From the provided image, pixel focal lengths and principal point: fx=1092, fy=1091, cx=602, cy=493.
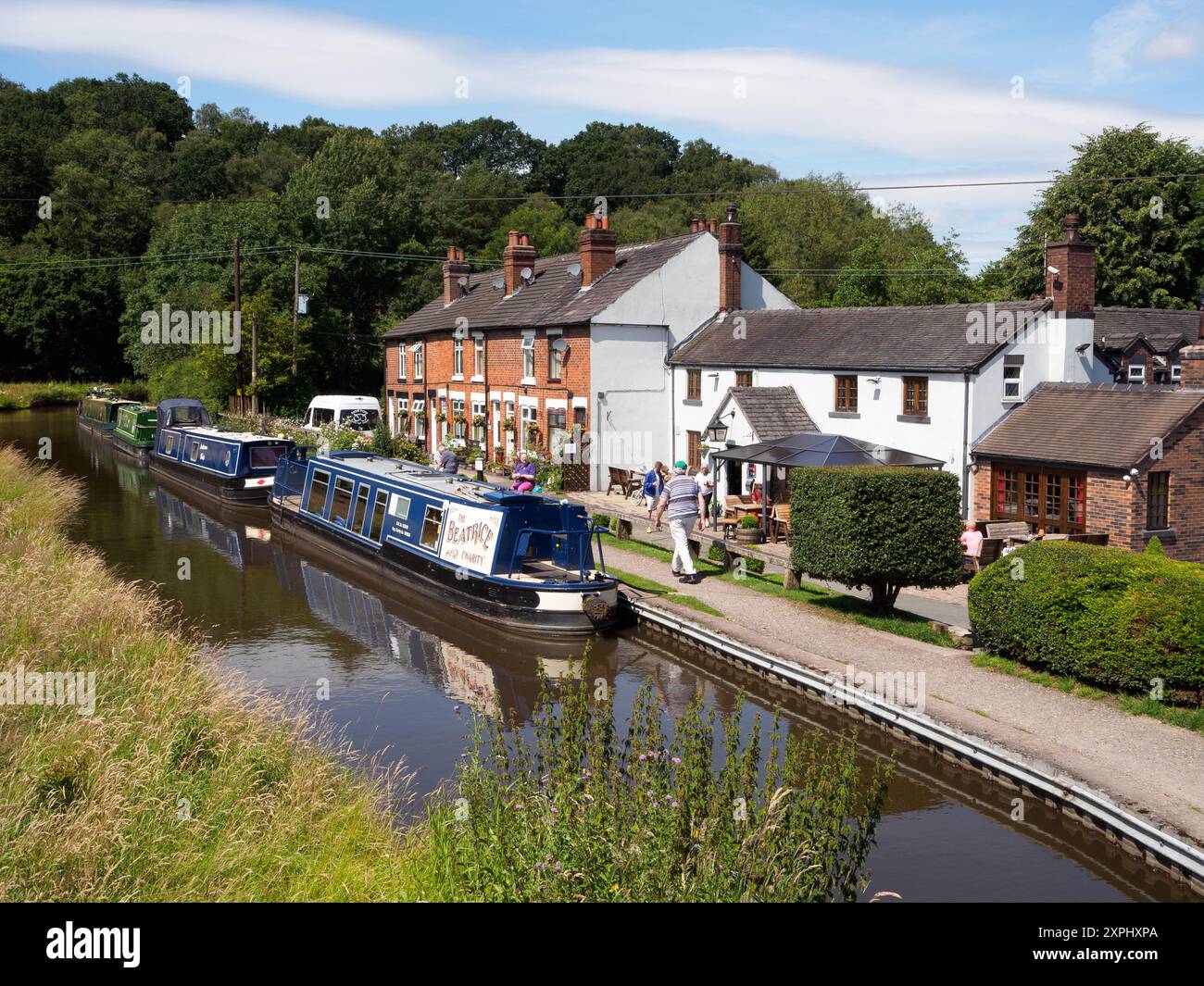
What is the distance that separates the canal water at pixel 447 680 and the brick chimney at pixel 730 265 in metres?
13.5

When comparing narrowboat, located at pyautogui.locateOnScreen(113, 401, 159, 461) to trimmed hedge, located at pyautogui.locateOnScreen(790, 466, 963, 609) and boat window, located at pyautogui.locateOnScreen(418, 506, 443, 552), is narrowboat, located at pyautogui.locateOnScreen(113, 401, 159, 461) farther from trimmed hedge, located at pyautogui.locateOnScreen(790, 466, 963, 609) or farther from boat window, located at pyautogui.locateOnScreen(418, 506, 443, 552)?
trimmed hedge, located at pyautogui.locateOnScreen(790, 466, 963, 609)

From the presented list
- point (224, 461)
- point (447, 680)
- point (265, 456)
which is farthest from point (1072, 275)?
point (224, 461)

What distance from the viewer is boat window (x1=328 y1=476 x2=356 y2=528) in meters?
23.3

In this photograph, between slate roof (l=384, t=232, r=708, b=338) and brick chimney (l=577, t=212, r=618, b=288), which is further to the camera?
brick chimney (l=577, t=212, r=618, b=288)

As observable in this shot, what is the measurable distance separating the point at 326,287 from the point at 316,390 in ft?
15.9

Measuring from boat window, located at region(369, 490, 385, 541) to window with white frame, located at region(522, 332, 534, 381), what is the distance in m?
11.1

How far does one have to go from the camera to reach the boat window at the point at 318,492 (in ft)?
81.2

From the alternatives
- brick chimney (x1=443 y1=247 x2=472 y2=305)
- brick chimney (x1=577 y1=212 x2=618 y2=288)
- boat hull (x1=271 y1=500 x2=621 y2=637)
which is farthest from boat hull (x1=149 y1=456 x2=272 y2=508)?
brick chimney (x1=443 y1=247 x2=472 y2=305)

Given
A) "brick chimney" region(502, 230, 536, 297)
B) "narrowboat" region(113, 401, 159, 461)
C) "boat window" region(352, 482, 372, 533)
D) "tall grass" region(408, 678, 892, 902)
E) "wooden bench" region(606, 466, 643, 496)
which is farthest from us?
"narrowboat" region(113, 401, 159, 461)

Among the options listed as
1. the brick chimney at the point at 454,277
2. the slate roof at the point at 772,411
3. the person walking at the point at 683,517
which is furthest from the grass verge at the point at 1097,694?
the brick chimney at the point at 454,277

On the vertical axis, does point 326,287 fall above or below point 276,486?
above

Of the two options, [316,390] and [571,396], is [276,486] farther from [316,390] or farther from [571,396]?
[316,390]

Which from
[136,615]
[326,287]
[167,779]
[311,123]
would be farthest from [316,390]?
[311,123]
